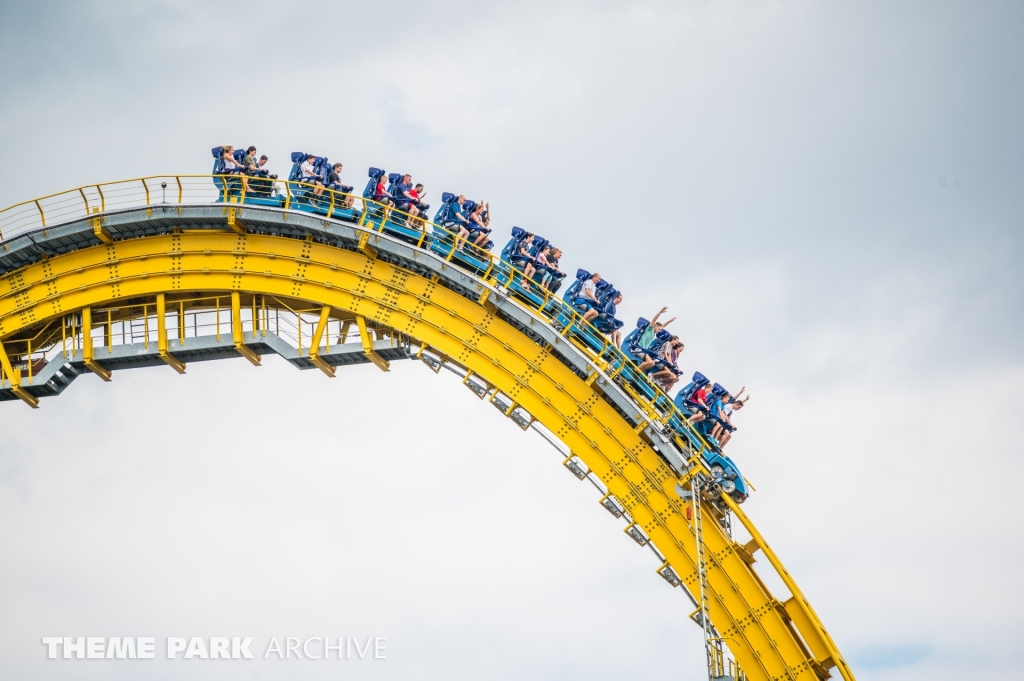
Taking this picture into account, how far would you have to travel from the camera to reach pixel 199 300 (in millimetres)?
31453

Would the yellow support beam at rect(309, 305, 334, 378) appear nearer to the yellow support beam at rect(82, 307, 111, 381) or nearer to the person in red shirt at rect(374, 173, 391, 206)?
the person in red shirt at rect(374, 173, 391, 206)

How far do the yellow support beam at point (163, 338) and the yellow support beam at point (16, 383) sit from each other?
311 cm

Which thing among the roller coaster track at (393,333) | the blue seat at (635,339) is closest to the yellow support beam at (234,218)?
the roller coaster track at (393,333)

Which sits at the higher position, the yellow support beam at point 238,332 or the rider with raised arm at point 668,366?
the yellow support beam at point 238,332

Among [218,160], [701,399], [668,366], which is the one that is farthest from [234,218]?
[701,399]

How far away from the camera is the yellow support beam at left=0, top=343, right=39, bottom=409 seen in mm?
31875

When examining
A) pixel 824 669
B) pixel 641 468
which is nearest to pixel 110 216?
pixel 641 468

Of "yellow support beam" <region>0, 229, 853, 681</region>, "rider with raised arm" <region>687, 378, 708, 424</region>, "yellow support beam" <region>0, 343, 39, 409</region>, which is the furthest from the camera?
"yellow support beam" <region>0, 343, 39, 409</region>

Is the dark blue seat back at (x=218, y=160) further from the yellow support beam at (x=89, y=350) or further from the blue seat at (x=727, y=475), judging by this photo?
the blue seat at (x=727, y=475)

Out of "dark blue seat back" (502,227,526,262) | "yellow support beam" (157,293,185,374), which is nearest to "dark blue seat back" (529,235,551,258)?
"dark blue seat back" (502,227,526,262)

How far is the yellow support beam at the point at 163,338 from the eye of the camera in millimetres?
30875

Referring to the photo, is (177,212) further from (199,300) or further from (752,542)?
(752,542)

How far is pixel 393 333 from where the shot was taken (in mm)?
30453

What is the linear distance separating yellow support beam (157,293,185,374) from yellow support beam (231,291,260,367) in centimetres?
139
